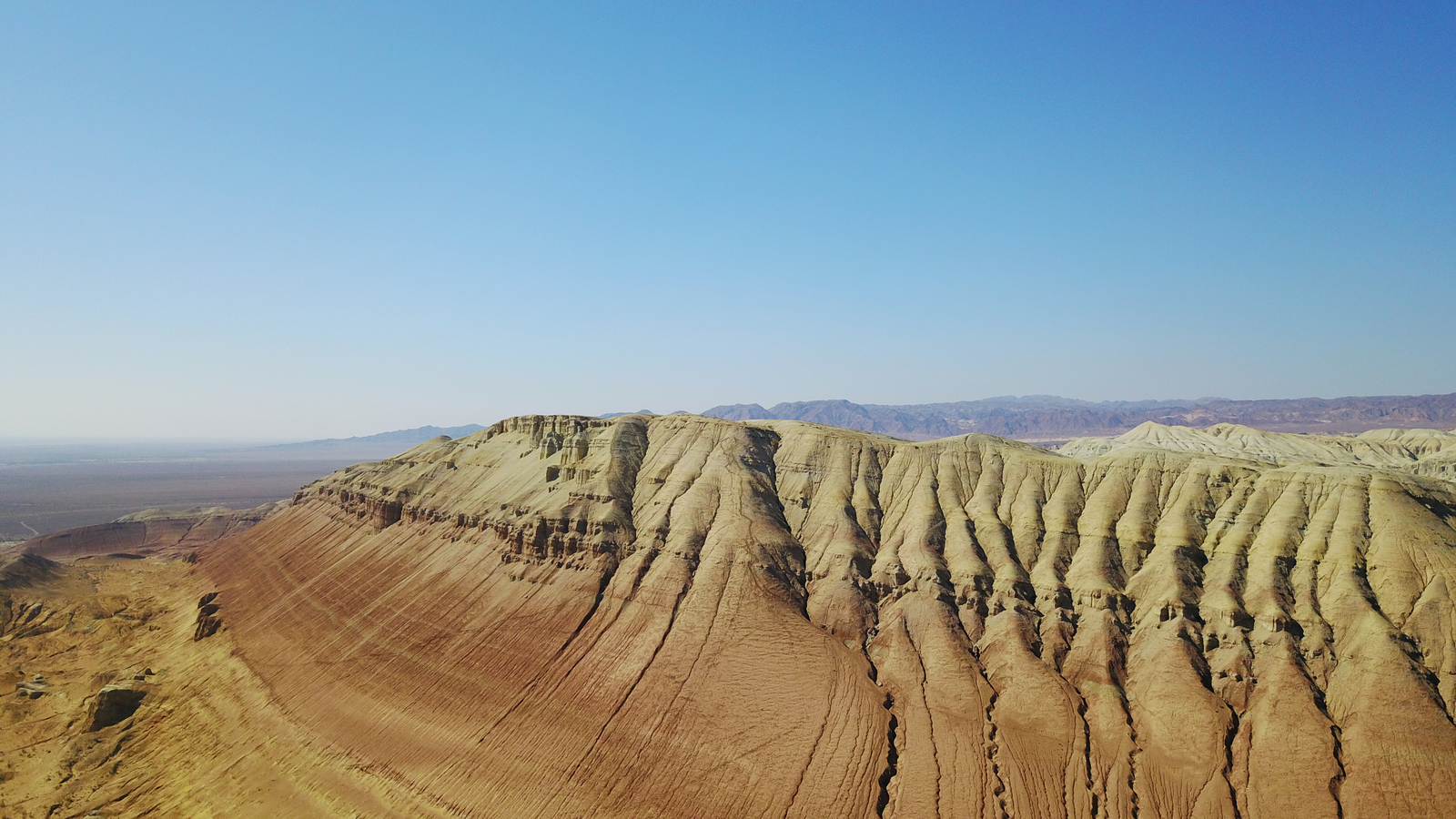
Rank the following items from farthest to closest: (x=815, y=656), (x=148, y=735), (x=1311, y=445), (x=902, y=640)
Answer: (x=1311, y=445)
(x=148, y=735)
(x=902, y=640)
(x=815, y=656)

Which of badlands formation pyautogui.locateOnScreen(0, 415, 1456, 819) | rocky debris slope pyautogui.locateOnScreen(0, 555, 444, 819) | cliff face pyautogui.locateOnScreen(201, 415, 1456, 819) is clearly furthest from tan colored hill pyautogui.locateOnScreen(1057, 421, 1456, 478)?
rocky debris slope pyautogui.locateOnScreen(0, 555, 444, 819)

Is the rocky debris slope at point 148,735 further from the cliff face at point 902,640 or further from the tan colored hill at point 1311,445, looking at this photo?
the tan colored hill at point 1311,445

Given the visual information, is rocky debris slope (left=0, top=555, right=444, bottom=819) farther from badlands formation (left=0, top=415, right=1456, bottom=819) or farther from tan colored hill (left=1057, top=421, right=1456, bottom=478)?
tan colored hill (left=1057, top=421, right=1456, bottom=478)

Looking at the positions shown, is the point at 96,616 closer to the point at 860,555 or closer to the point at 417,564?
the point at 417,564

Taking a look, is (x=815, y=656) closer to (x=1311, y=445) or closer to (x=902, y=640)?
(x=902, y=640)

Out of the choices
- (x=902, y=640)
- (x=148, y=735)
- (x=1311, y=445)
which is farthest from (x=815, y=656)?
(x=1311, y=445)

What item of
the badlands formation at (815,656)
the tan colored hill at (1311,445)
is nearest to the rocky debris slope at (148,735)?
the badlands formation at (815,656)
